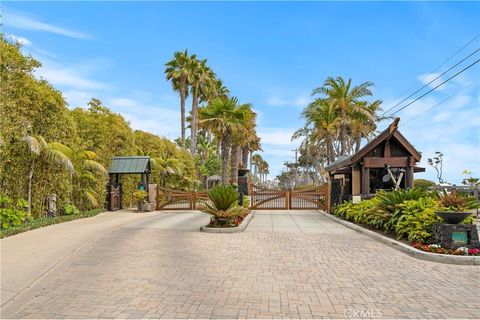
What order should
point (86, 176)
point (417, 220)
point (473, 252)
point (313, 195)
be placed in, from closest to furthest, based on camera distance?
1. point (473, 252)
2. point (417, 220)
3. point (86, 176)
4. point (313, 195)

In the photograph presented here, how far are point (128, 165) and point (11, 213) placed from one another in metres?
10.4

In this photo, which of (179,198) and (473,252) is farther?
(179,198)

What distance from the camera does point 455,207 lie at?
9.55 meters

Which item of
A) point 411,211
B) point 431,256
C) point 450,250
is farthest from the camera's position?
point 411,211

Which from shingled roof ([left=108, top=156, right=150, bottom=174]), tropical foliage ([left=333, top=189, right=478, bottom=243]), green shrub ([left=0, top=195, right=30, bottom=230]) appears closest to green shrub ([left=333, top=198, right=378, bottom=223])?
tropical foliage ([left=333, top=189, right=478, bottom=243])

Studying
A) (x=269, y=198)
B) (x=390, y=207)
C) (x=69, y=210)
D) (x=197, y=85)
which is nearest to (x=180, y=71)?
(x=197, y=85)

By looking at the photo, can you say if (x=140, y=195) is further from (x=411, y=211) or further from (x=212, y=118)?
(x=411, y=211)

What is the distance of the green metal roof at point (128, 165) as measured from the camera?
70.0ft

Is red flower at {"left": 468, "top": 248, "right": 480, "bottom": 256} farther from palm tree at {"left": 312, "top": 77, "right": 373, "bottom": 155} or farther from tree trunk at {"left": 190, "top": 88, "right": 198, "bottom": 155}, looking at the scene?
tree trunk at {"left": 190, "top": 88, "right": 198, "bottom": 155}

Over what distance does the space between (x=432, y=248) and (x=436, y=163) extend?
217ft

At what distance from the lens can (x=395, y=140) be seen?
16.9 m

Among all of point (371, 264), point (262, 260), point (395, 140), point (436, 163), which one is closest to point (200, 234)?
point (262, 260)

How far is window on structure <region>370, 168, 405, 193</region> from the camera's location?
55.8ft

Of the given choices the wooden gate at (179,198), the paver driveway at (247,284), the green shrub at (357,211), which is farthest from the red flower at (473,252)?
the wooden gate at (179,198)
